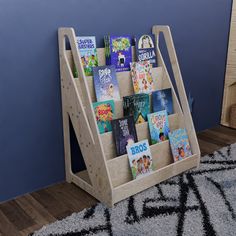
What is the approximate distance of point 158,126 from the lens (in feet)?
5.51

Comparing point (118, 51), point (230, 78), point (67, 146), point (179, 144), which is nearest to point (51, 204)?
point (67, 146)

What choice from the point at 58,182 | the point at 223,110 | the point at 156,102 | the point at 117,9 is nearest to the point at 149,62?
the point at 156,102

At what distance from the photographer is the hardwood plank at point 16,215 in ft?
4.41

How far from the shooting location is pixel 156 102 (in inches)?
Result: 67.6

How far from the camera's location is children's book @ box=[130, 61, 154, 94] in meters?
1.67

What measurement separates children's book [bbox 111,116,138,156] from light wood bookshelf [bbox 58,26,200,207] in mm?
31

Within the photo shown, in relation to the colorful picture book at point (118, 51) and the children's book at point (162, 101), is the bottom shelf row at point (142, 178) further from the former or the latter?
the colorful picture book at point (118, 51)

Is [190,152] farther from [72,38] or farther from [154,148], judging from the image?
[72,38]

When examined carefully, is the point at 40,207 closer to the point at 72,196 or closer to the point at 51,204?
the point at 51,204

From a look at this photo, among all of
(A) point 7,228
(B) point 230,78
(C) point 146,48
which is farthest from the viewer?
(B) point 230,78

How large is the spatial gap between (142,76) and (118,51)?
0.64 feet

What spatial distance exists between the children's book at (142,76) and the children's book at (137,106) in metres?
0.07

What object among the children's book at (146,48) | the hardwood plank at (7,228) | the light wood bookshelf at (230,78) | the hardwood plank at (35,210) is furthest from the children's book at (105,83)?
the light wood bookshelf at (230,78)

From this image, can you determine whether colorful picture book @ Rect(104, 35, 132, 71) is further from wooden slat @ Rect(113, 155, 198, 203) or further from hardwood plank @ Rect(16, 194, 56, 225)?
hardwood plank @ Rect(16, 194, 56, 225)
